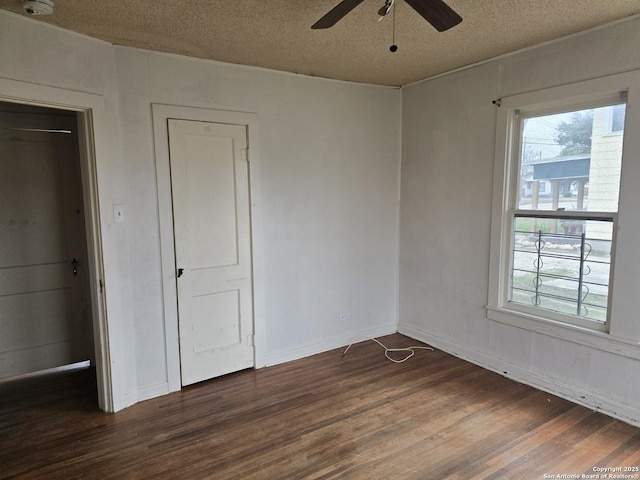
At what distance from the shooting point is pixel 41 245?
11.3ft

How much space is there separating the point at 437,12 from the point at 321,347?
9.93ft

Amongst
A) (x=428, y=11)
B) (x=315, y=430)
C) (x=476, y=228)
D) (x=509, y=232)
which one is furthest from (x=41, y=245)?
(x=509, y=232)

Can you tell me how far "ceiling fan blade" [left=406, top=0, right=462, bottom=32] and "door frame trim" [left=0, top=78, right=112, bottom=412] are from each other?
2117 millimetres

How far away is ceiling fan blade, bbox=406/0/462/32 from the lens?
5.60 feet

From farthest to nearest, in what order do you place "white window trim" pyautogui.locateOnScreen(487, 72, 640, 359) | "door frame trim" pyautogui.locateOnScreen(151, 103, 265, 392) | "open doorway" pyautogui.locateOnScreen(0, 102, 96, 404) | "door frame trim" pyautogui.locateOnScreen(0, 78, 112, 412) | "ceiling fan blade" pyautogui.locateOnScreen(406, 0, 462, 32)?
"open doorway" pyautogui.locateOnScreen(0, 102, 96, 404) → "door frame trim" pyautogui.locateOnScreen(151, 103, 265, 392) → "white window trim" pyautogui.locateOnScreen(487, 72, 640, 359) → "door frame trim" pyautogui.locateOnScreen(0, 78, 112, 412) → "ceiling fan blade" pyautogui.locateOnScreen(406, 0, 462, 32)

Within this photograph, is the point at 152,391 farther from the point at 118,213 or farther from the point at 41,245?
the point at 41,245

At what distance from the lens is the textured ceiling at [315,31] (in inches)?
87.4

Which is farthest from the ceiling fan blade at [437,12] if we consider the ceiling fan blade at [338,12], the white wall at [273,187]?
the white wall at [273,187]

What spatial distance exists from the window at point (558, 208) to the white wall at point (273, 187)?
1.26 metres

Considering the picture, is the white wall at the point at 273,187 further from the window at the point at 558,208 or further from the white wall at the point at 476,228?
the window at the point at 558,208

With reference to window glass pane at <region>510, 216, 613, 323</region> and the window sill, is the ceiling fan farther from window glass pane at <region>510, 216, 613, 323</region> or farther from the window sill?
the window sill

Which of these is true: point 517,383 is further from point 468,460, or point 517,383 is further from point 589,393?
point 468,460

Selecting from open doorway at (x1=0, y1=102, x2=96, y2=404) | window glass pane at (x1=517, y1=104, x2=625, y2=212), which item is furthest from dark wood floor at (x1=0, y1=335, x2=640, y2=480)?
window glass pane at (x1=517, y1=104, x2=625, y2=212)

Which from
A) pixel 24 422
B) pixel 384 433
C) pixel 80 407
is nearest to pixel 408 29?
pixel 384 433
